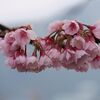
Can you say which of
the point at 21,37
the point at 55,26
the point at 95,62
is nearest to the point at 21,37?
the point at 21,37

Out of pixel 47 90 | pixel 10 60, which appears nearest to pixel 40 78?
pixel 47 90

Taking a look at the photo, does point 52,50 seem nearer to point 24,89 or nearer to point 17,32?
point 17,32

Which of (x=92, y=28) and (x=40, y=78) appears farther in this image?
(x=40, y=78)

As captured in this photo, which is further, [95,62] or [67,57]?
[95,62]

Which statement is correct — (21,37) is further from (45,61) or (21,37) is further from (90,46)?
(90,46)

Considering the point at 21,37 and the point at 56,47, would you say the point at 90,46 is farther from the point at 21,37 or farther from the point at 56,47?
the point at 21,37

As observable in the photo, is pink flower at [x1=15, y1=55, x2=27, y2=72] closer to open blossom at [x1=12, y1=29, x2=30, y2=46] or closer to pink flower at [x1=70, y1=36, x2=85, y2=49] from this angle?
open blossom at [x1=12, y1=29, x2=30, y2=46]

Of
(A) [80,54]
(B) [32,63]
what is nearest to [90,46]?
(A) [80,54]
